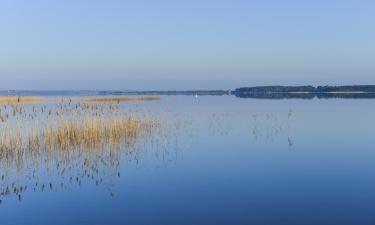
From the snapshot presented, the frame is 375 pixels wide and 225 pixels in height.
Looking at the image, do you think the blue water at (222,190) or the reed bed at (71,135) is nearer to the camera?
the blue water at (222,190)

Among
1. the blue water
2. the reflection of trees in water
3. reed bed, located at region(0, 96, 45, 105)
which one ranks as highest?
reed bed, located at region(0, 96, 45, 105)

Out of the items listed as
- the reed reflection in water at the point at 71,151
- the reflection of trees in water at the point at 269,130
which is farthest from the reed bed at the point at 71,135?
the reflection of trees in water at the point at 269,130

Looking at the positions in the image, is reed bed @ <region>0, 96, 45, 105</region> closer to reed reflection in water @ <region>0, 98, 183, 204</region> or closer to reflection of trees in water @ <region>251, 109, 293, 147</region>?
reed reflection in water @ <region>0, 98, 183, 204</region>

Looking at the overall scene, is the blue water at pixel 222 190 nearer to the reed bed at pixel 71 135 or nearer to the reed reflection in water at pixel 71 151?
the reed reflection in water at pixel 71 151

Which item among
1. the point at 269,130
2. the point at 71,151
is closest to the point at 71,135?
the point at 71,151

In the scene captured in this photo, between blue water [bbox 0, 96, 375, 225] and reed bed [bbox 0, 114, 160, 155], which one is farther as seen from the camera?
reed bed [bbox 0, 114, 160, 155]

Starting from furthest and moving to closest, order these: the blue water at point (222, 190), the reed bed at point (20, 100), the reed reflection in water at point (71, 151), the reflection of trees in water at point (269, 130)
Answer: the reed bed at point (20, 100) → the reflection of trees in water at point (269, 130) → the reed reflection in water at point (71, 151) → the blue water at point (222, 190)

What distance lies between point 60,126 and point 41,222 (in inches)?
295

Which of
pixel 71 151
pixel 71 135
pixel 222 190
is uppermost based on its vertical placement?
pixel 71 135

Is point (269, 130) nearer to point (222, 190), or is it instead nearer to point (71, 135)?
point (71, 135)

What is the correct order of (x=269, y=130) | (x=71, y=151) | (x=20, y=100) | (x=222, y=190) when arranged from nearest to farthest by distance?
(x=222, y=190)
(x=71, y=151)
(x=269, y=130)
(x=20, y=100)

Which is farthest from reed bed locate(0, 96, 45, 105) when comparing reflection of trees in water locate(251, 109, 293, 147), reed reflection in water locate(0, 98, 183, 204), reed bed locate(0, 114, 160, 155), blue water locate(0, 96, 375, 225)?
blue water locate(0, 96, 375, 225)

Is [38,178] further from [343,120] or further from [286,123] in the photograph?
[343,120]

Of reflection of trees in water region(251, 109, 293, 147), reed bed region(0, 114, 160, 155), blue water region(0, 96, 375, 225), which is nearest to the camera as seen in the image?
blue water region(0, 96, 375, 225)
